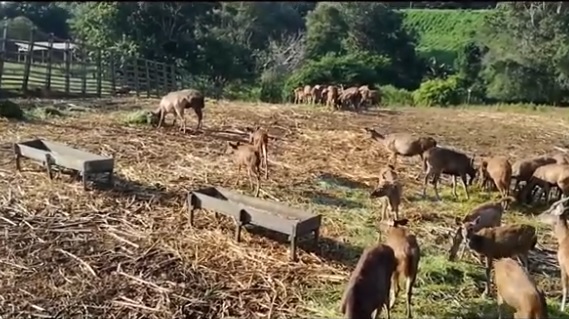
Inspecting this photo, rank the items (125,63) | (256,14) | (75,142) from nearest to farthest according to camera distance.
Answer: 1. (75,142)
2. (125,63)
3. (256,14)

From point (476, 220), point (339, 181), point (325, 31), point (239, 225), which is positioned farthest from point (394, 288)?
point (325, 31)

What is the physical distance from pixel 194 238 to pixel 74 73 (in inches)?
687

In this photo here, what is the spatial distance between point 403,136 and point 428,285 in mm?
5178

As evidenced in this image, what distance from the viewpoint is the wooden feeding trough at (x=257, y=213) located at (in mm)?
8422

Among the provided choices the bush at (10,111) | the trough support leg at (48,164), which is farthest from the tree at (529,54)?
the trough support leg at (48,164)

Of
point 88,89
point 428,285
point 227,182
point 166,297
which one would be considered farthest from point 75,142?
point 88,89

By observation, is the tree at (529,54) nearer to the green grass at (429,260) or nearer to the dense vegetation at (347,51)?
the dense vegetation at (347,51)

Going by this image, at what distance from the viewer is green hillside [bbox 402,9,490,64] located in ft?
171

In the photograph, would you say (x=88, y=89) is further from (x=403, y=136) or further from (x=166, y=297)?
(x=166, y=297)

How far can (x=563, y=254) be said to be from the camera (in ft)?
25.5

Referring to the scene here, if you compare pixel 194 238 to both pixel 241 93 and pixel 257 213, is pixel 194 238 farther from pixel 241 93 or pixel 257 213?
pixel 241 93

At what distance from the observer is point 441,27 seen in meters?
56.0

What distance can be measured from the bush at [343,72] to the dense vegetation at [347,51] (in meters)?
0.06

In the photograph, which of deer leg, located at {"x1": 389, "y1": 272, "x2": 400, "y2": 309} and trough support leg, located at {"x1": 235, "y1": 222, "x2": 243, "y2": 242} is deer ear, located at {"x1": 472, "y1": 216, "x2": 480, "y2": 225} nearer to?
deer leg, located at {"x1": 389, "y1": 272, "x2": 400, "y2": 309}
